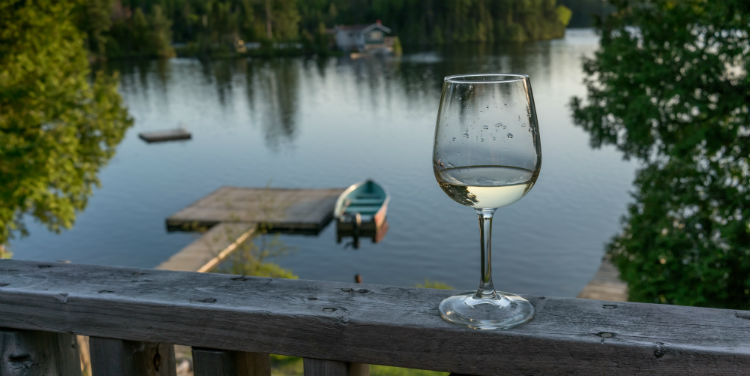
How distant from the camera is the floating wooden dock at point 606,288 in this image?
16.5m

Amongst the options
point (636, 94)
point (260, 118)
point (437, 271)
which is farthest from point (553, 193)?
point (260, 118)

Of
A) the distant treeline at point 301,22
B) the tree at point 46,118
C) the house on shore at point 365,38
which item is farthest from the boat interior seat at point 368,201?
the house on shore at point 365,38

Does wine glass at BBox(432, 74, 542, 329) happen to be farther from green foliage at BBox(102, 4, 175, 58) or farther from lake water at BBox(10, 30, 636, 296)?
green foliage at BBox(102, 4, 175, 58)

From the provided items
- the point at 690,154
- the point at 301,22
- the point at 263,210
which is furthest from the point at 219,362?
the point at 301,22

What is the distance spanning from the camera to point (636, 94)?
37.3ft

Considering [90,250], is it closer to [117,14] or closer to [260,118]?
[260,118]

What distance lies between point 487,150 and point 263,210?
25896 mm

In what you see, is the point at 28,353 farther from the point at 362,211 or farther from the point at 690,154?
the point at 362,211

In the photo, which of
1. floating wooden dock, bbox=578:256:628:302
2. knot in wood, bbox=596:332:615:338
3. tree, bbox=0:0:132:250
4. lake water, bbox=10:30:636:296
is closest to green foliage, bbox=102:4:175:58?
lake water, bbox=10:30:636:296

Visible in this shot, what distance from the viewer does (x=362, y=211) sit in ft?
91.6

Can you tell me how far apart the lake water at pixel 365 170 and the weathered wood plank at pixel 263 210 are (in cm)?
65

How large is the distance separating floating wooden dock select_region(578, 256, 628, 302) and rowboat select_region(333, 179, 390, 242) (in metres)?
9.68

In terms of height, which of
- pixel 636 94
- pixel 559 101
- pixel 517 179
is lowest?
pixel 559 101

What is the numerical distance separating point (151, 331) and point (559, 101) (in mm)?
41716
